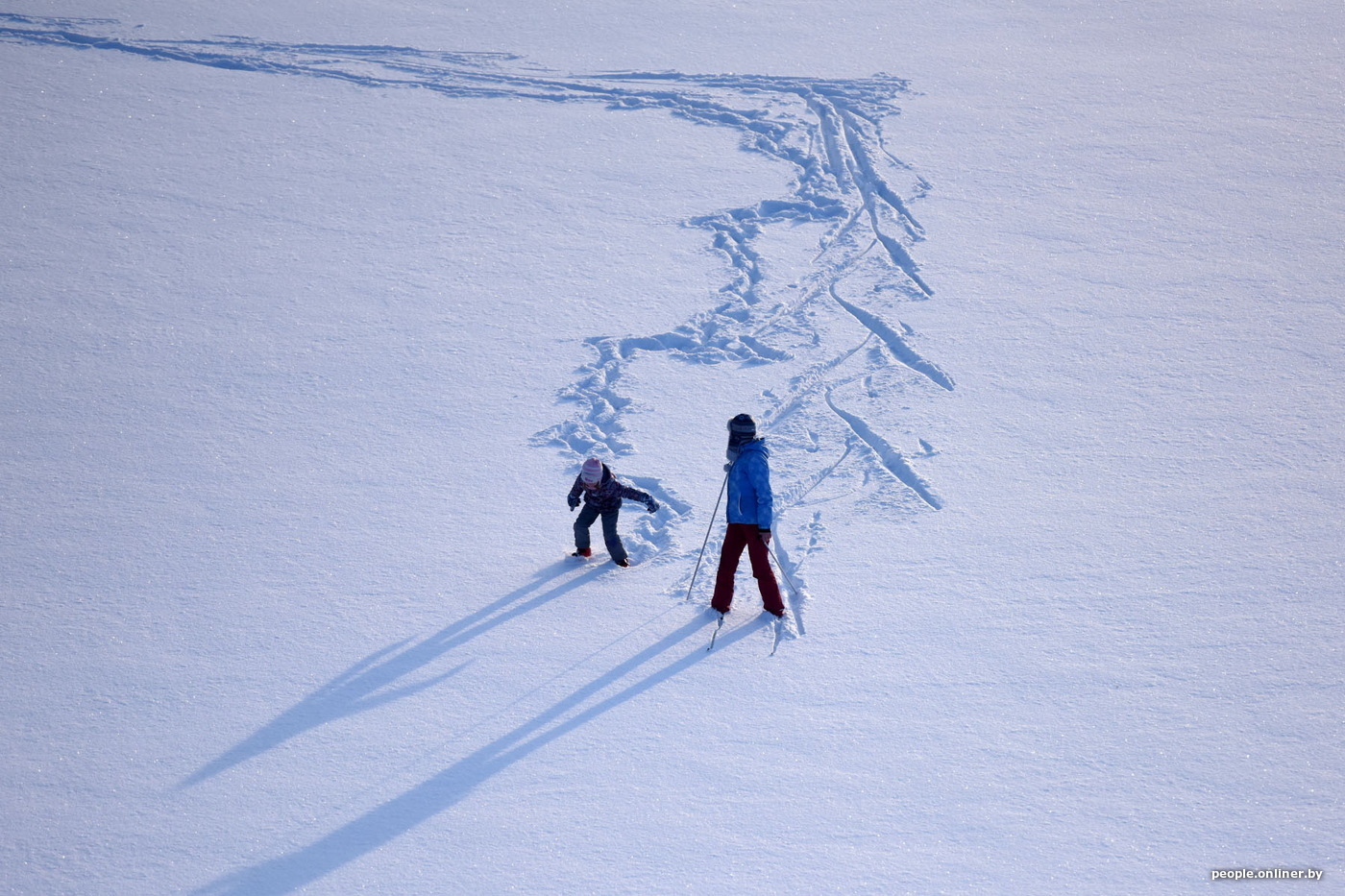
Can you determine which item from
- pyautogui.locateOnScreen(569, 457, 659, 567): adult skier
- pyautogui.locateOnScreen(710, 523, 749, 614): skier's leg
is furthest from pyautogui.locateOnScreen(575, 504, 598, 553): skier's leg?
pyautogui.locateOnScreen(710, 523, 749, 614): skier's leg

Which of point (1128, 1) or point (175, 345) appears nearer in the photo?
point (175, 345)

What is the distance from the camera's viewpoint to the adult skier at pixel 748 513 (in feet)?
16.3

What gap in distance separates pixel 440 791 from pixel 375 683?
723 millimetres

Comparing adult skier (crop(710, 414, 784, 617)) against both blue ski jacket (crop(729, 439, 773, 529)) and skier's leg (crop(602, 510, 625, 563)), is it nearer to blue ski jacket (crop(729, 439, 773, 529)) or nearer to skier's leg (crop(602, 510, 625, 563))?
blue ski jacket (crop(729, 439, 773, 529))

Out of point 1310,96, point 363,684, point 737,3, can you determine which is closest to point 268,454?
point 363,684

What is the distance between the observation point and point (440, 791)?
4.13 meters

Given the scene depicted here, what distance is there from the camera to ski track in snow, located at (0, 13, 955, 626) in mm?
6410

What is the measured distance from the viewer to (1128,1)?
1394cm

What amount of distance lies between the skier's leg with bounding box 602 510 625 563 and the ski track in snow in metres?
0.23

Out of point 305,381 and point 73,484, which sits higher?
point 305,381

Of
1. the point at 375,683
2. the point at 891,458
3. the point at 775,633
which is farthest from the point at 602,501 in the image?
the point at 891,458

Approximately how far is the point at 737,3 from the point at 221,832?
1236 cm

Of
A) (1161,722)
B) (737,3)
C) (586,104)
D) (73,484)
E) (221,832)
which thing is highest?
(737,3)

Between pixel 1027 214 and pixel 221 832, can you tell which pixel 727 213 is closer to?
pixel 1027 214
